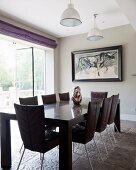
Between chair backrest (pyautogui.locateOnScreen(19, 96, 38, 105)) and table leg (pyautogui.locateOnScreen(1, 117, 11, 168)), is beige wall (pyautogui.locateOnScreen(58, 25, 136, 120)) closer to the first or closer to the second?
chair backrest (pyautogui.locateOnScreen(19, 96, 38, 105))

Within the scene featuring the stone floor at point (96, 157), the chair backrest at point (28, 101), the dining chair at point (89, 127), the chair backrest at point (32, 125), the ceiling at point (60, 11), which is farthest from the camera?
the ceiling at point (60, 11)

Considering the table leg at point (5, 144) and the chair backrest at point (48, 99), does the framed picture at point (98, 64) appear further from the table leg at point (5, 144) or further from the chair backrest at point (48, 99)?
the table leg at point (5, 144)

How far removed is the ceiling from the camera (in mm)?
3643

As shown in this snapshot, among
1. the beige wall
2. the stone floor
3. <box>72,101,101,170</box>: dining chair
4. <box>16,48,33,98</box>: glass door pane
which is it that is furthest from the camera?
<box>16,48,33,98</box>: glass door pane

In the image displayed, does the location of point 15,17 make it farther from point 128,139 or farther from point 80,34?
point 128,139

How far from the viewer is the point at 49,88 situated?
6270 mm

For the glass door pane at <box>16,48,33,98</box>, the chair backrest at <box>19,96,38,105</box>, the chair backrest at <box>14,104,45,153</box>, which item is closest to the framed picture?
the glass door pane at <box>16,48,33,98</box>

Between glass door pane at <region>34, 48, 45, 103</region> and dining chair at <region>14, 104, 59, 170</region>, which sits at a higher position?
glass door pane at <region>34, 48, 45, 103</region>

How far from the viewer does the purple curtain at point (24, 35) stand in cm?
430

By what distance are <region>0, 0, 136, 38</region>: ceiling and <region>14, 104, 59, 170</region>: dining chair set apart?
2382 millimetres

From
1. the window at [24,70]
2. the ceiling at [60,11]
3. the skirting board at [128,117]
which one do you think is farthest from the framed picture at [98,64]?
the skirting board at [128,117]

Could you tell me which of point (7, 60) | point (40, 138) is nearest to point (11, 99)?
point (7, 60)

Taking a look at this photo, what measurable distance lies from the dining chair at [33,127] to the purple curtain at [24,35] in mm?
2790

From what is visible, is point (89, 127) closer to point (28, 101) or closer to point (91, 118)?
point (91, 118)
